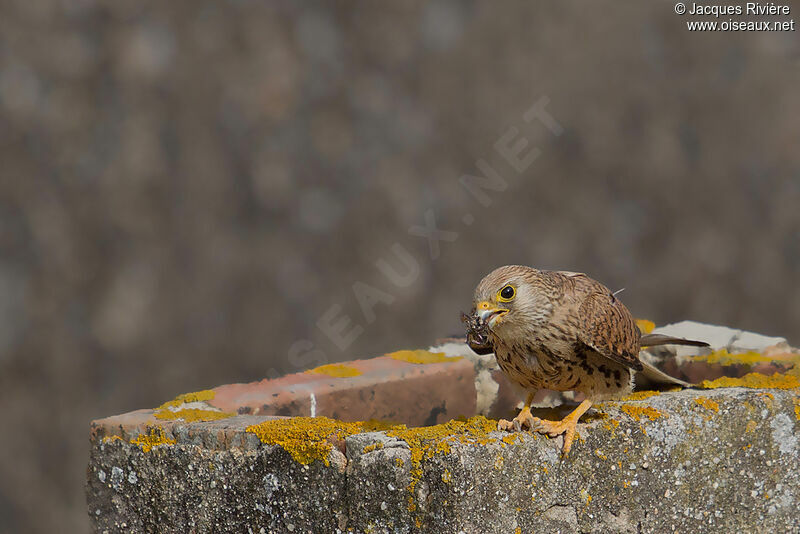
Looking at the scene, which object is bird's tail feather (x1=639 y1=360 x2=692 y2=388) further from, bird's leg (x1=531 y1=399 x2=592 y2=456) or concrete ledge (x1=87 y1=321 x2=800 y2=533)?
bird's leg (x1=531 y1=399 x2=592 y2=456)

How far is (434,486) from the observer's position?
1693mm

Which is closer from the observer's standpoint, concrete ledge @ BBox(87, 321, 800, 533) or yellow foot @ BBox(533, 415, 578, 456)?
concrete ledge @ BBox(87, 321, 800, 533)

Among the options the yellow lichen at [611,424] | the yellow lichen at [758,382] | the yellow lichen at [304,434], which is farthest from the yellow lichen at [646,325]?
the yellow lichen at [304,434]

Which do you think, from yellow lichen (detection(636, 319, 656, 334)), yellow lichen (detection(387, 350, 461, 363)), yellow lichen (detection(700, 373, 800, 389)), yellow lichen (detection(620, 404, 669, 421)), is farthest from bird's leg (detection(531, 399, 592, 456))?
yellow lichen (detection(636, 319, 656, 334))

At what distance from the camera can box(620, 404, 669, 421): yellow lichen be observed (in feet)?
6.47

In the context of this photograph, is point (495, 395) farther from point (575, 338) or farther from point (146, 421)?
point (146, 421)

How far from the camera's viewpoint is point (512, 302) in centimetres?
189

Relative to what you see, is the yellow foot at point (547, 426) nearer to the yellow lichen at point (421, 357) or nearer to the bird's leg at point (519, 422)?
the bird's leg at point (519, 422)

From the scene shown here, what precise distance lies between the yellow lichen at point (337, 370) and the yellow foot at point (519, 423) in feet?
2.53

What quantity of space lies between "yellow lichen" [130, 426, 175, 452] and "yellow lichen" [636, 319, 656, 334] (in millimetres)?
1592

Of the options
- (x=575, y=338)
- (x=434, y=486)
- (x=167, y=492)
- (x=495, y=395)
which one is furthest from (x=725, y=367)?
(x=167, y=492)

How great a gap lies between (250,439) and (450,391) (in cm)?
88

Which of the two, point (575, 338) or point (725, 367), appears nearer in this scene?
point (575, 338)

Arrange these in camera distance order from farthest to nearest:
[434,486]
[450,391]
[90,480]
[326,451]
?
[450,391] < [90,480] < [326,451] < [434,486]
